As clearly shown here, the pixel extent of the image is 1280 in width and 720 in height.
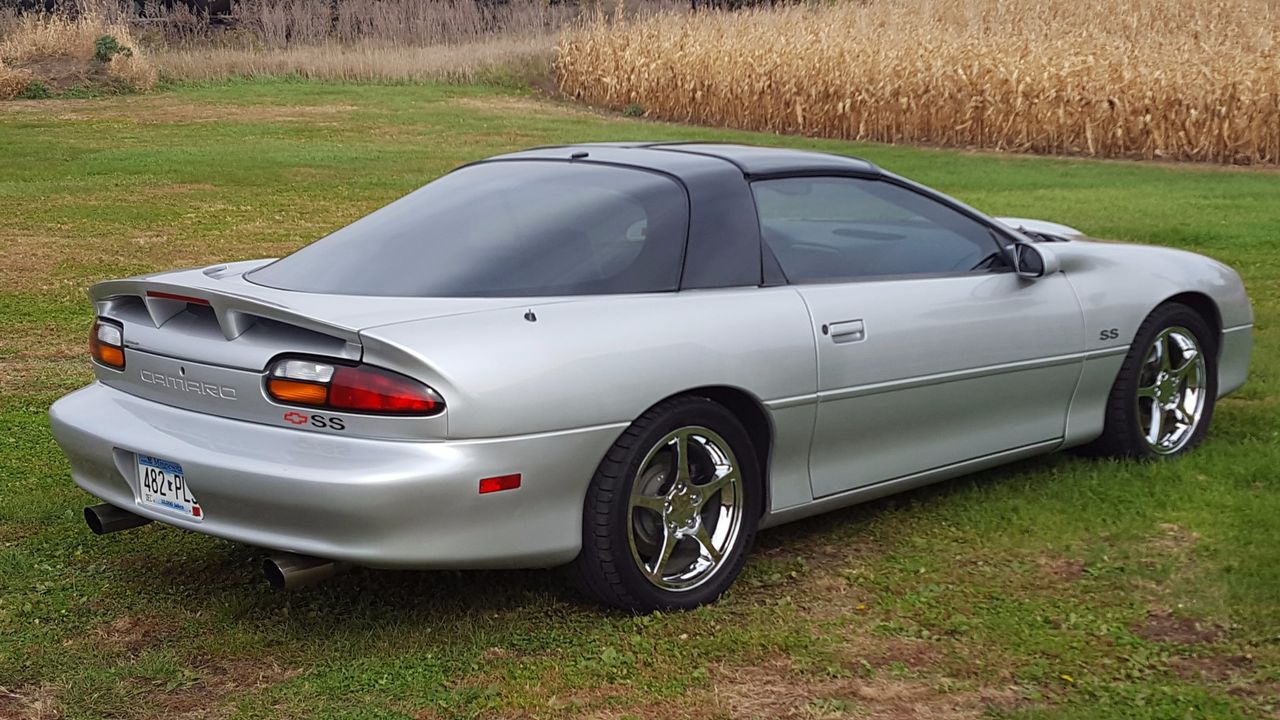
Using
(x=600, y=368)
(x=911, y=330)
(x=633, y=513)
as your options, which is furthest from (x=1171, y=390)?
(x=600, y=368)

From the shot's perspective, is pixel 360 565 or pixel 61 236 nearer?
pixel 360 565

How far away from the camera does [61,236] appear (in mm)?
12312

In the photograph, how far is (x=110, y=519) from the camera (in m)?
4.30

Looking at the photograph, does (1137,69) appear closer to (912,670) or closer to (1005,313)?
(1005,313)

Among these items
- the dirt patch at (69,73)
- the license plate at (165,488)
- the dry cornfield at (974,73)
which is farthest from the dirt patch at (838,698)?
the dirt patch at (69,73)

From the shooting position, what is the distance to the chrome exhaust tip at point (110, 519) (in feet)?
14.1

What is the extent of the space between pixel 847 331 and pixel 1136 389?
66.0 inches

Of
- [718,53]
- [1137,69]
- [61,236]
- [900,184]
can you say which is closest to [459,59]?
[718,53]

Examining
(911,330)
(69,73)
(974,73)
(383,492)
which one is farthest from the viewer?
(69,73)

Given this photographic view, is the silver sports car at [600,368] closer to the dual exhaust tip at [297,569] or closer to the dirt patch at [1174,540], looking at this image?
the dual exhaust tip at [297,569]

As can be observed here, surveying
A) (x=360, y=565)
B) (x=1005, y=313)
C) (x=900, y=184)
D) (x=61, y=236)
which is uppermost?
(x=900, y=184)

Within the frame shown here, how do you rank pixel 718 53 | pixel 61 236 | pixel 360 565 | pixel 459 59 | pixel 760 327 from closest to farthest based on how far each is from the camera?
pixel 360 565 < pixel 760 327 < pixel 61 236 < pixel 718 53 < pixel 459 59

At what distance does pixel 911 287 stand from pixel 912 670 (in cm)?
148

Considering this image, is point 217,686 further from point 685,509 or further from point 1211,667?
point 1211,667
